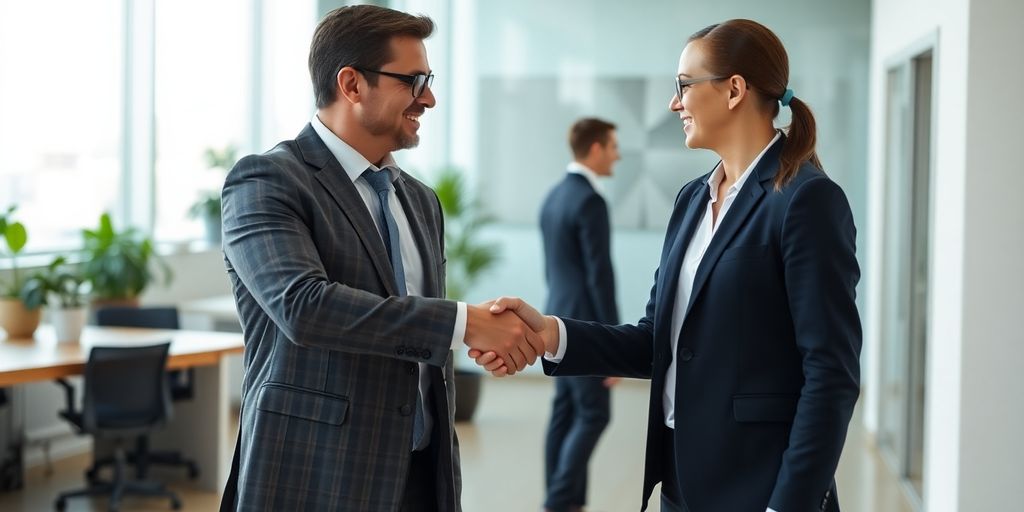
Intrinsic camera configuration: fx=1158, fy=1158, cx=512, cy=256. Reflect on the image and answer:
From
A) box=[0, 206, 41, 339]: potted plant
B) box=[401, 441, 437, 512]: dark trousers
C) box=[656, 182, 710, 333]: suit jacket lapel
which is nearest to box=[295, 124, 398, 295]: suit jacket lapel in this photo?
box=[401, 441, 437, 512]: dark trousers

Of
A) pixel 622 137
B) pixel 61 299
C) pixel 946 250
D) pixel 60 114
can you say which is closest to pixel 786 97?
pixel 946 250

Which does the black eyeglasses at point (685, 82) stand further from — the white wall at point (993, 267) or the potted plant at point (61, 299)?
the potted plant at point (61, 299)

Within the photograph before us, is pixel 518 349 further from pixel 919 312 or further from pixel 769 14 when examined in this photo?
pixel 769 14

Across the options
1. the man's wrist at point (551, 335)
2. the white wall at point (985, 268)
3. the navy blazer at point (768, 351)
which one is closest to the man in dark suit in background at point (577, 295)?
the white wall at point (985, 268)

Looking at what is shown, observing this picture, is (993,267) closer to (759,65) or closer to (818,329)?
(759,65)

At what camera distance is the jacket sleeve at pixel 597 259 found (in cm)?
521

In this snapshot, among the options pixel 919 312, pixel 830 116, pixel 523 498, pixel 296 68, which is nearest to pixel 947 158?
pixel 919 312

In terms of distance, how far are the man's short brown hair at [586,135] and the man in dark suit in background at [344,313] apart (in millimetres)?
3225

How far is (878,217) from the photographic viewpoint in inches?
281

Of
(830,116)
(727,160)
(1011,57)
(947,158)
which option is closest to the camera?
(727,160)

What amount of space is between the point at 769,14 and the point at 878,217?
9.40 feet

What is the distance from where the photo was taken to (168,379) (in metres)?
5.76

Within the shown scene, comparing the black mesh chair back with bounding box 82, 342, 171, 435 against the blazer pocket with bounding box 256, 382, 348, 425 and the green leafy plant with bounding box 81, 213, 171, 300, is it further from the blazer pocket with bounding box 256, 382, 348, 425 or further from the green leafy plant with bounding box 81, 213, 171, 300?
the blazer pocket with bounding box 256, 382, 348, 425

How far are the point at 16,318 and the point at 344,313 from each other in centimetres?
407
